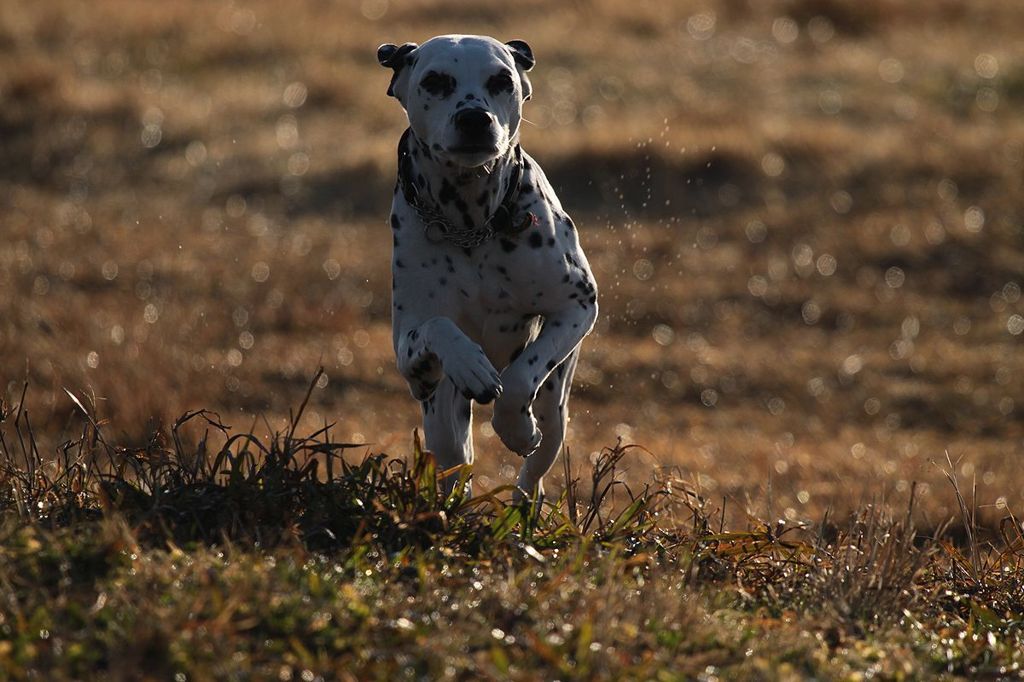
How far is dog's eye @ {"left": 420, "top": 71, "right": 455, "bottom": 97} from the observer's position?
530cm

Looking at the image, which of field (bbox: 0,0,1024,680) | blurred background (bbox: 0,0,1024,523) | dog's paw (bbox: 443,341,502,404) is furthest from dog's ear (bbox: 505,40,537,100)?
blurred background (bbox: 0,0,1024,523)

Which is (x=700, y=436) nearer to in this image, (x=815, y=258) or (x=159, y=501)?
(x=815, y=258)

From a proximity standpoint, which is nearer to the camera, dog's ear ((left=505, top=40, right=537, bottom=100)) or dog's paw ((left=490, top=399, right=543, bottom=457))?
dog's paw ((left=490, top=399, right=543, bottom=457))

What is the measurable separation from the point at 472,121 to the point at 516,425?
3.47 feet

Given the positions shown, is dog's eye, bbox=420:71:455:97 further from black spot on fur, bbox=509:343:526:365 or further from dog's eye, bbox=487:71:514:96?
black spot on fur, bbox=509:343:526:365

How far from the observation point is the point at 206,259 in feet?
43.7

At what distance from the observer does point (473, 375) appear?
202 inches

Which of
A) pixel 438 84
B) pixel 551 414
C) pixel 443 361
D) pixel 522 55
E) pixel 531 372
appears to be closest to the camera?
pixel 443 361

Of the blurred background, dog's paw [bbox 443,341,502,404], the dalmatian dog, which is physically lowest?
the blurred background

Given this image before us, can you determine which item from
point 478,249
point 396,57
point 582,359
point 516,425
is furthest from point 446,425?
point 582,359

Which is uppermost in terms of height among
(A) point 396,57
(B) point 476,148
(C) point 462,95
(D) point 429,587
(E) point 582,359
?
(A) point 396,57

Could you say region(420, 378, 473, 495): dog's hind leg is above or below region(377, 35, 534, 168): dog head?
below

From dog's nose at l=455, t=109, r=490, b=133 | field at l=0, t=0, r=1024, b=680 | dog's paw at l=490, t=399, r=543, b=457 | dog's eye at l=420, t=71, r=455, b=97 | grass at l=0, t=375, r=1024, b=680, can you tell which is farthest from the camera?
dog's paw at l=490, t=399, r=543, b=457

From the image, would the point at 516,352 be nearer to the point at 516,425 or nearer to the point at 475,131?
the point at 516,425
